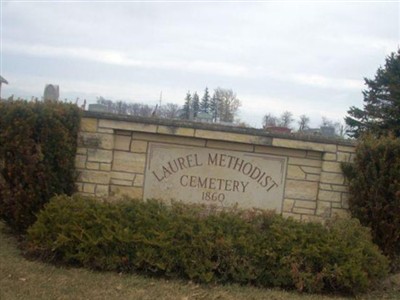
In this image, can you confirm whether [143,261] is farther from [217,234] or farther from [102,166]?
[102,166]

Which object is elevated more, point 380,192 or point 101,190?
point 380,192

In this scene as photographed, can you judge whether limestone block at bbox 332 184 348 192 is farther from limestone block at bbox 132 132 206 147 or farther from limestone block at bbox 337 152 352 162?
limestone block at bbox 132 132 206 147

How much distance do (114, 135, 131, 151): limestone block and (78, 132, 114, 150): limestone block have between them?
9cm

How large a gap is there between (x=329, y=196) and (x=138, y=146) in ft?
9.12

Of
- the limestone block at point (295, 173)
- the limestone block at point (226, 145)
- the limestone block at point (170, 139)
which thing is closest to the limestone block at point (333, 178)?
the limestone block at point (295, 173)

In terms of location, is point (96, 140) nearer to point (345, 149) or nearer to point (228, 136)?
point (228, 136)

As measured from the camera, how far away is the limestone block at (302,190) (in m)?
6.96

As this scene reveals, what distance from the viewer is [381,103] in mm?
30062

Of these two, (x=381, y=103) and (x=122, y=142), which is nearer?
(x=122, y=142)

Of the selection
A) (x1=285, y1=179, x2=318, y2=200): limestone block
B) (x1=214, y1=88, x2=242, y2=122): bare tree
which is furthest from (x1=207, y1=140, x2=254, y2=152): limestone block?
(x1=214, y1=88, x2=242, y2=122): bare tree

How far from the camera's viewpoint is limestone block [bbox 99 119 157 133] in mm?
6809

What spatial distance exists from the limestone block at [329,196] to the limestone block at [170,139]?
Answer: 1802 mm

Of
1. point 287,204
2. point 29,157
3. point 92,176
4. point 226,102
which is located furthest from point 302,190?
point 226,102

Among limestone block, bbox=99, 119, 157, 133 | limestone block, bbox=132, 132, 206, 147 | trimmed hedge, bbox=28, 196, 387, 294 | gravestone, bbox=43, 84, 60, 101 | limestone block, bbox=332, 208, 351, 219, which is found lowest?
trimmed hedge, bbox=28, 196, 387, 294
